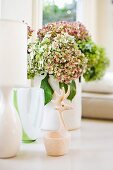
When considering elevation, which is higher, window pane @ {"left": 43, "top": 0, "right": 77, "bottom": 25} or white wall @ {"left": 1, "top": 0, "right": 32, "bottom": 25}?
window pane @ {"left": 43, "top": 0, "right": 77, "bottom": 25}

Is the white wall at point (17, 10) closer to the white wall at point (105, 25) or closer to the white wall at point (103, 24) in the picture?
the white wall at point (103, 24)

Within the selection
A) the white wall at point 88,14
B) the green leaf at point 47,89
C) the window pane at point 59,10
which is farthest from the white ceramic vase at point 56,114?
the white wall at point 88,14

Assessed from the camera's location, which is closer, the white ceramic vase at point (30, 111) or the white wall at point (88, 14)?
the white ceramic vase at point (30, 111)

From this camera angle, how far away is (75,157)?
1040mm

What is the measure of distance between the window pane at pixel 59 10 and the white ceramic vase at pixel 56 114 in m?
1.25

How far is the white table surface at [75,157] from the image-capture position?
3.09 feet

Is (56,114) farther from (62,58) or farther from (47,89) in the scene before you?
(62,58)

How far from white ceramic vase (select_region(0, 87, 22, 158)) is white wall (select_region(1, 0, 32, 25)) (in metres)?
0.67

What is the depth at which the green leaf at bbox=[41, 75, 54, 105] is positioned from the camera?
4.54 ft

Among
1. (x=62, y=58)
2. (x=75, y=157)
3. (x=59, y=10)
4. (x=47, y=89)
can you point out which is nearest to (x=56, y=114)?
(x=47, y=89)

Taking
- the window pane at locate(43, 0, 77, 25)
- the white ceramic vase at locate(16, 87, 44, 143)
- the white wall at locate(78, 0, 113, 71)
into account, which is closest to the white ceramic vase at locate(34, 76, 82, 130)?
the white ceramic vase at locate(16, 87, 44, 143)

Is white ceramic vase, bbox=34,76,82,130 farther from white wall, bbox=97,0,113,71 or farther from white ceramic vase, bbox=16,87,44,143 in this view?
white wall, bbox=97,0,113,71

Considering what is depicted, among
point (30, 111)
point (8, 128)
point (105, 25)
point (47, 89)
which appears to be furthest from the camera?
point (105, 25)

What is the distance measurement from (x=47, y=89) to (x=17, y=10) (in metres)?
0.53
